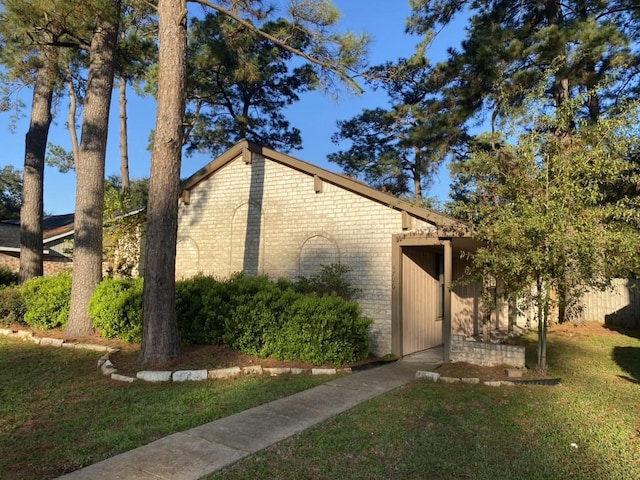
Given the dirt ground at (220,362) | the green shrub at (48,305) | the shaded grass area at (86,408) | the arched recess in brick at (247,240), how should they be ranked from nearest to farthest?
the shaded grass area at (86,408), the dirt ground at (220,362), the green shrub at (48,305), the arched recess in brick at (247,240)

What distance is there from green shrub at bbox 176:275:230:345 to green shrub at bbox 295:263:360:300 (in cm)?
171

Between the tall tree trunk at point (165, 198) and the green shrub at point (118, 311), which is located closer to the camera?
the tall tree trunk at point (165, 198)

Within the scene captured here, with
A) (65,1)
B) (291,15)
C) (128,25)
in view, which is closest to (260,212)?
(291,15)

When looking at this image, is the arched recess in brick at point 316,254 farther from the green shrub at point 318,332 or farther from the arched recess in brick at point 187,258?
the arched recess in brick at point 187,258

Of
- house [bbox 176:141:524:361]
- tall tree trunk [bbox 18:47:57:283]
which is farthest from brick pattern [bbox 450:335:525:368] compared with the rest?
tall tree trunk [bbox 18:47:57:283]

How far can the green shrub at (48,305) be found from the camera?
37.0 feet

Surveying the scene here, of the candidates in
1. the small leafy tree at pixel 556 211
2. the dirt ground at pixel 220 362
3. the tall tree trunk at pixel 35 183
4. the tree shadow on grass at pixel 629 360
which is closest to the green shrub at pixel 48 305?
the dirt ground at pixel 220 362

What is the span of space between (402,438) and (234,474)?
1.79 metres

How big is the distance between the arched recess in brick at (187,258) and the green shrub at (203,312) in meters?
3.31

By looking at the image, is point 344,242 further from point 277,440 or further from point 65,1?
point 65,1

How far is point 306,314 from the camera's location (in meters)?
8.30

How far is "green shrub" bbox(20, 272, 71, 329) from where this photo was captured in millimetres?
11266

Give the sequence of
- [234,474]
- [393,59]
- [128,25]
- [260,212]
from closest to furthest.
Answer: [234,474] → [260,212] → [128,25] → [393,59]

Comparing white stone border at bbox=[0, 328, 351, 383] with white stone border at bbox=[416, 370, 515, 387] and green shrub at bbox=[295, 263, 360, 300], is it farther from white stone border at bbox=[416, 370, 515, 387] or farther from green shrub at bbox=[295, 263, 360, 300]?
green shrub at bbox=[295, 263, 360, 300]
